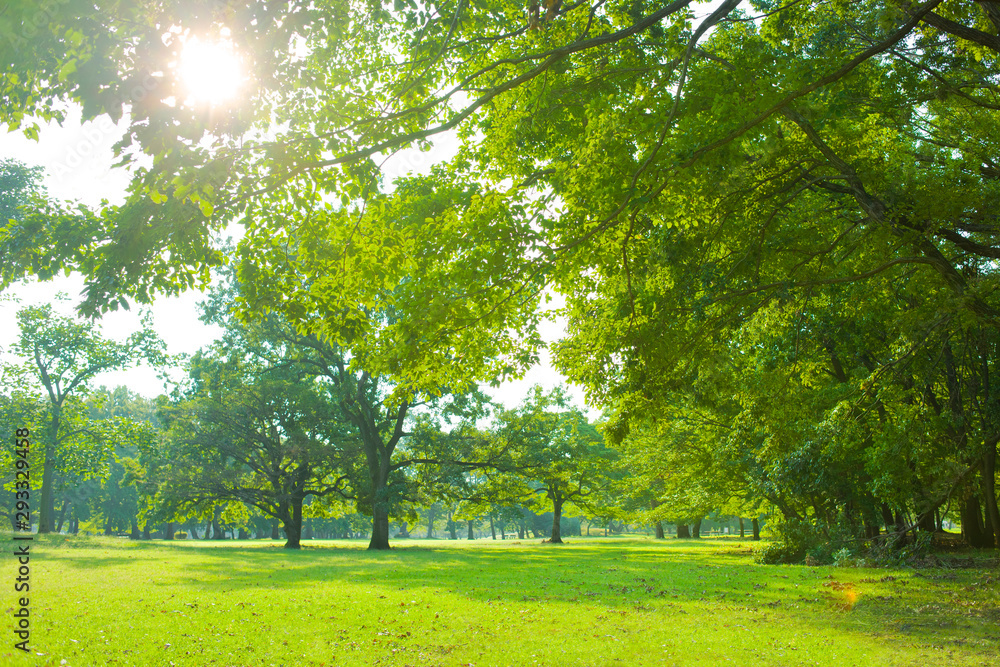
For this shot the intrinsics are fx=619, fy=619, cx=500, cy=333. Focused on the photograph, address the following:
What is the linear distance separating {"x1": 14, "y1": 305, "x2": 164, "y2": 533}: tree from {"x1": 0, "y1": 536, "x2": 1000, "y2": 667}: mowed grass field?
21122 millimetres

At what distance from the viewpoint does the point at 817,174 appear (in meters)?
10.4

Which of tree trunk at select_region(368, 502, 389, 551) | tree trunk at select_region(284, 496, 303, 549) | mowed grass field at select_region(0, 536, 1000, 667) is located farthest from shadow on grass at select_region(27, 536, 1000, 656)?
tree trunk at select_region(284, 496, 303, 549)

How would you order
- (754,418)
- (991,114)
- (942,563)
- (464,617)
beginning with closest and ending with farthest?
(464,617), (991,114), (754,418), (942,563)

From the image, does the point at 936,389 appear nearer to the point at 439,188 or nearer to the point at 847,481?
the point at 847,481

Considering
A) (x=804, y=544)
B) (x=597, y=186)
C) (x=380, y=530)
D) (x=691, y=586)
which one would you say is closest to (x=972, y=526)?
(x=804, y=544)

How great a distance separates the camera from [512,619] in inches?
377

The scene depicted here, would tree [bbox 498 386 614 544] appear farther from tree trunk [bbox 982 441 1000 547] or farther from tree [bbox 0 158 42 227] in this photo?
tree [bbox 0 158 42 227]

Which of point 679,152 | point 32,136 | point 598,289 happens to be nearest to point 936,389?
point 598,289

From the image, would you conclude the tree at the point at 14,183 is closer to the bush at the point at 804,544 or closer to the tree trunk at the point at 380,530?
the tree trunk at the point at 380,530

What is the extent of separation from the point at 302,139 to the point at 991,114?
38.0 ft

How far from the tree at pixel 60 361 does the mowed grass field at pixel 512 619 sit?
21122 millimetres

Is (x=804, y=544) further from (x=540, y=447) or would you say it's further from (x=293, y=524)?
(x=293, y=524)

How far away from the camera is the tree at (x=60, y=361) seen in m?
33.0

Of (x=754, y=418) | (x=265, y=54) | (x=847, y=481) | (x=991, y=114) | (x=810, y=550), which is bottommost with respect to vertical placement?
(x=810, y=550)
